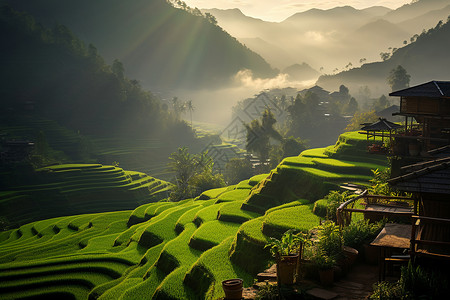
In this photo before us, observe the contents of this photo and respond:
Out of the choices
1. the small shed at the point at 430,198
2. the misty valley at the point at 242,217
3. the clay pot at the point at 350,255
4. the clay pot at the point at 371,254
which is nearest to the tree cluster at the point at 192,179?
the misty valley at the point at 242,217

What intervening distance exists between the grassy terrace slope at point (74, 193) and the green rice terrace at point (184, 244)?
50.2 feet

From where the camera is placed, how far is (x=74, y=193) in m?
64.9

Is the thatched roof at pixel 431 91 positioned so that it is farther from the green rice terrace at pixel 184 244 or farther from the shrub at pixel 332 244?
the shrub at pixel 332 244

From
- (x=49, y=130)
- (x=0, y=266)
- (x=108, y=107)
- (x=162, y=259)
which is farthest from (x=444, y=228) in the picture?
(x=108, y=107)

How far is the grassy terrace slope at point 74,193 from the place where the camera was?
60906 mm

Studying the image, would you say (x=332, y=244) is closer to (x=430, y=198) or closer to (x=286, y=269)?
(x=286, y=269)

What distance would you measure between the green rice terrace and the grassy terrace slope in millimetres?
15301

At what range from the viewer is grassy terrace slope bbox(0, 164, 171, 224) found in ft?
200

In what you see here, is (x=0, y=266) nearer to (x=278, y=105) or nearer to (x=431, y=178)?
(x=431, y=178)

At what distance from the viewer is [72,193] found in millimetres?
64812

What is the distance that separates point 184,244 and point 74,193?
4723cm

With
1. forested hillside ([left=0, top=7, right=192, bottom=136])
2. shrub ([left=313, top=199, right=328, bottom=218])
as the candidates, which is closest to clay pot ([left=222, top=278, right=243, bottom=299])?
shrub ([left=313, top=199, right=328, bottom=218])

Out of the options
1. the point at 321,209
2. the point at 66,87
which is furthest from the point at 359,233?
the point at 66,87

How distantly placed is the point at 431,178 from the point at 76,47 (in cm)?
16011
